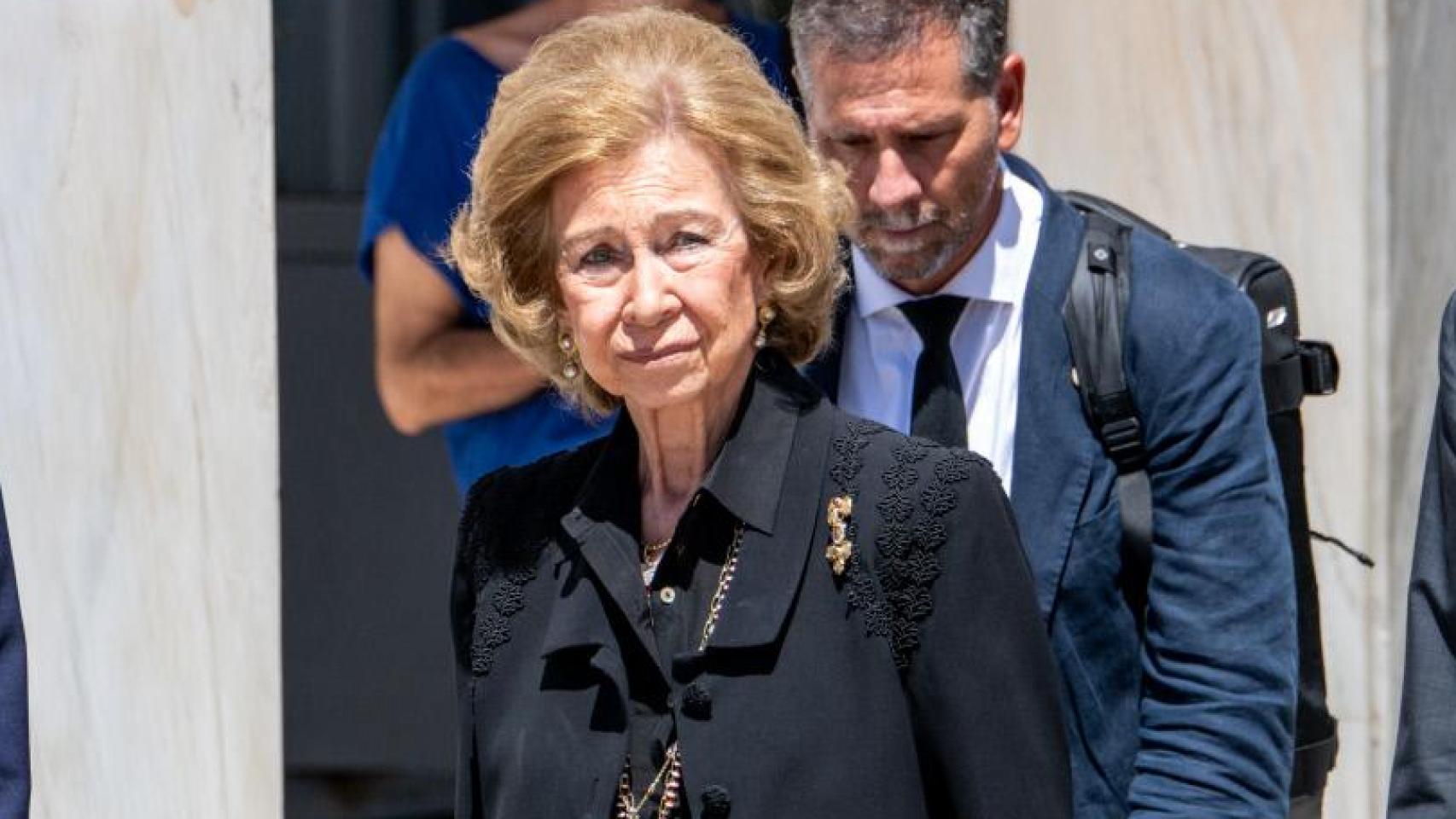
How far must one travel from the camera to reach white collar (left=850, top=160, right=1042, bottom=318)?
139 inches

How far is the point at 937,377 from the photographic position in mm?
3502

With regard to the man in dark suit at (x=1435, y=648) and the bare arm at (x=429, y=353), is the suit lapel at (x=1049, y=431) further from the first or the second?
the bare arm at (x=429, y=353)

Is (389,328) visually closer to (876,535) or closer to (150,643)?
(150,643)

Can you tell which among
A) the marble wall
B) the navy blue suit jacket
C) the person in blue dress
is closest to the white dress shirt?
the navy blue suit jacket

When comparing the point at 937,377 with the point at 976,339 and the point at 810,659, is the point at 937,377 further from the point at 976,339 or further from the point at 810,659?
the point at 810,659

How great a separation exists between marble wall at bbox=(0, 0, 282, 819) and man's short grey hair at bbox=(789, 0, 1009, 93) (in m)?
1.61

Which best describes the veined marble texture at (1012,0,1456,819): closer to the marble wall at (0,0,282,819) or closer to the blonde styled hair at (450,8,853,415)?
the marble wall at (0,0,282,819)

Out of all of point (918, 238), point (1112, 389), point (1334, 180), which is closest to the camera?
point (1112, 389)

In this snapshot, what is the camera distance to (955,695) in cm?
289

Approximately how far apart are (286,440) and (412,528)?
0.35m

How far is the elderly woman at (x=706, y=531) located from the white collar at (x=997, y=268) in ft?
1.32

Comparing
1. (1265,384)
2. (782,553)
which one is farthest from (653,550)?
(1265,384)

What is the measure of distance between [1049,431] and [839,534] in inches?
20.4

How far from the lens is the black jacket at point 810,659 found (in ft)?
9.43
